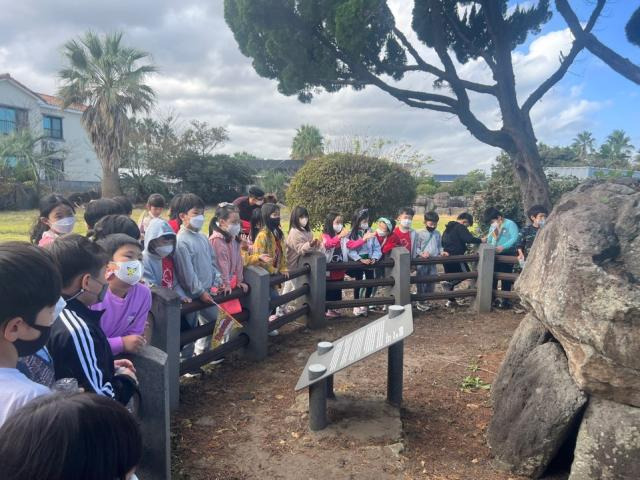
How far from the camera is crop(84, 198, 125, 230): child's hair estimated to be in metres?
4.45

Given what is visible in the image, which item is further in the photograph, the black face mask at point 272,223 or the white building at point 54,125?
the white building at point 54,125

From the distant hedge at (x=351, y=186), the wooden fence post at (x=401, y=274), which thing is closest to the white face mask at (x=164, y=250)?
the wooden fence post at (x=401, y=274)

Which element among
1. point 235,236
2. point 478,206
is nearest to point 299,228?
point 235,236

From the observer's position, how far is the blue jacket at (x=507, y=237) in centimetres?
744

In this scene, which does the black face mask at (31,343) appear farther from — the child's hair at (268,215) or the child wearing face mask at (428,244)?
the child wearing face mask at (428,244)

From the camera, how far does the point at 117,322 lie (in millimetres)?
2963

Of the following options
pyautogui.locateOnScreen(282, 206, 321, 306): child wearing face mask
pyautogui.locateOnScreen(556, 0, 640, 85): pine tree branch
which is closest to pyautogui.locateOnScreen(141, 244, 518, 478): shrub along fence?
pyautogui.locateOnScreen(282, 206, 321, 306): child wearing face mask

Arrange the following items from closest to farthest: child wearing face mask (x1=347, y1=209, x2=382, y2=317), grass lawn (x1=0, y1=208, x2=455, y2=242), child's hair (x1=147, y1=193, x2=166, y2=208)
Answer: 1. child's hair (x1=147, y1=193, x2=166, y2=208)
2. child wearing face mask (x1=347, y1=209, x2=382, y2=317)
3. grass lawn (x1=0, y1=208, x2=455, y2=242)

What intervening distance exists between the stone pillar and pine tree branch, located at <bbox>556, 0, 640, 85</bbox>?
9898 millimetres

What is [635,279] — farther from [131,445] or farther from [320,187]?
[320,187]

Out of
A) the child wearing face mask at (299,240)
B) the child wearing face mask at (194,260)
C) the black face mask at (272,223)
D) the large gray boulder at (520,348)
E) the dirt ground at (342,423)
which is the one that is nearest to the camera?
the dirt ground at (342,423)

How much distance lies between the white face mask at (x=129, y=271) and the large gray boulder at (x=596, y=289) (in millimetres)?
2654

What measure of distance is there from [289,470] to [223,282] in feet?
7.08

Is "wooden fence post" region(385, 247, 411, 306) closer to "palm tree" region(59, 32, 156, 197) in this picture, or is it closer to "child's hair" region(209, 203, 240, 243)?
"child's hair" region(209, 203, 240, 243)
